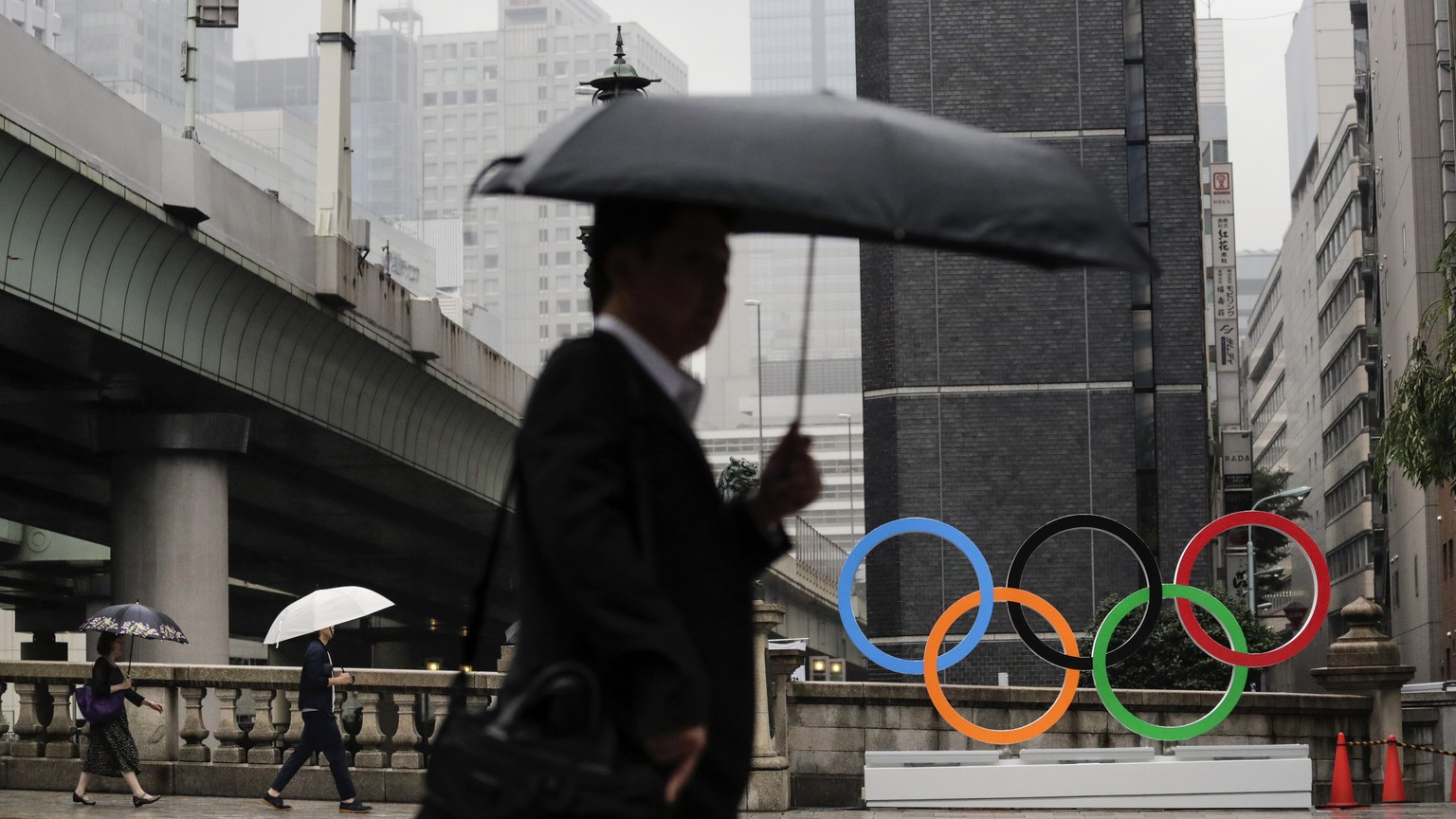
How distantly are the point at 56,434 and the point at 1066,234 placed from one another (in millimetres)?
31251

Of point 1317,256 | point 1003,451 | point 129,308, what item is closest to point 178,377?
point 129,308

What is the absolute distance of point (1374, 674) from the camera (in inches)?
839

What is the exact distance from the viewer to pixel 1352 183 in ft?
265

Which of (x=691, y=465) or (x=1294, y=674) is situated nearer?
(x=691, y=465)

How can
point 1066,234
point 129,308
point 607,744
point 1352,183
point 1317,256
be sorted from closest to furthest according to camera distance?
point 607,744 < point 1066,234 < point 129,308 < point 1352,183 < point 1317,256

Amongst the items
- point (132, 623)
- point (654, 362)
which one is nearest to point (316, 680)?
point (132, 623)

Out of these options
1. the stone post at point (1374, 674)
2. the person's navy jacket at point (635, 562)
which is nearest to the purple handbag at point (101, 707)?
the stone post at point (1374, 674)

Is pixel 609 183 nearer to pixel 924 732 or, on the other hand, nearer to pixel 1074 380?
pixel 924 732

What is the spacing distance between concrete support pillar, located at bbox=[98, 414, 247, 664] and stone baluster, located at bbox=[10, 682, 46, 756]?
31.1ft

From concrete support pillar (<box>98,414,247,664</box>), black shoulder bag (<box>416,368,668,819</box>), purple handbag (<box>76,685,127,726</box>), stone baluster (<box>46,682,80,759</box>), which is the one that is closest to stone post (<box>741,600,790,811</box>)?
purple handbag (<box>76,685,127,726</box>)

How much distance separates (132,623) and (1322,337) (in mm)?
82896

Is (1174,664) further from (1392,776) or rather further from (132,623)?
(132,623)

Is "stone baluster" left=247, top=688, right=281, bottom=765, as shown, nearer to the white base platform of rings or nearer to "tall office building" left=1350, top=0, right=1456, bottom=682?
the white base platform of rings

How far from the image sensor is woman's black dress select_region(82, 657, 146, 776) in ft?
56.1
